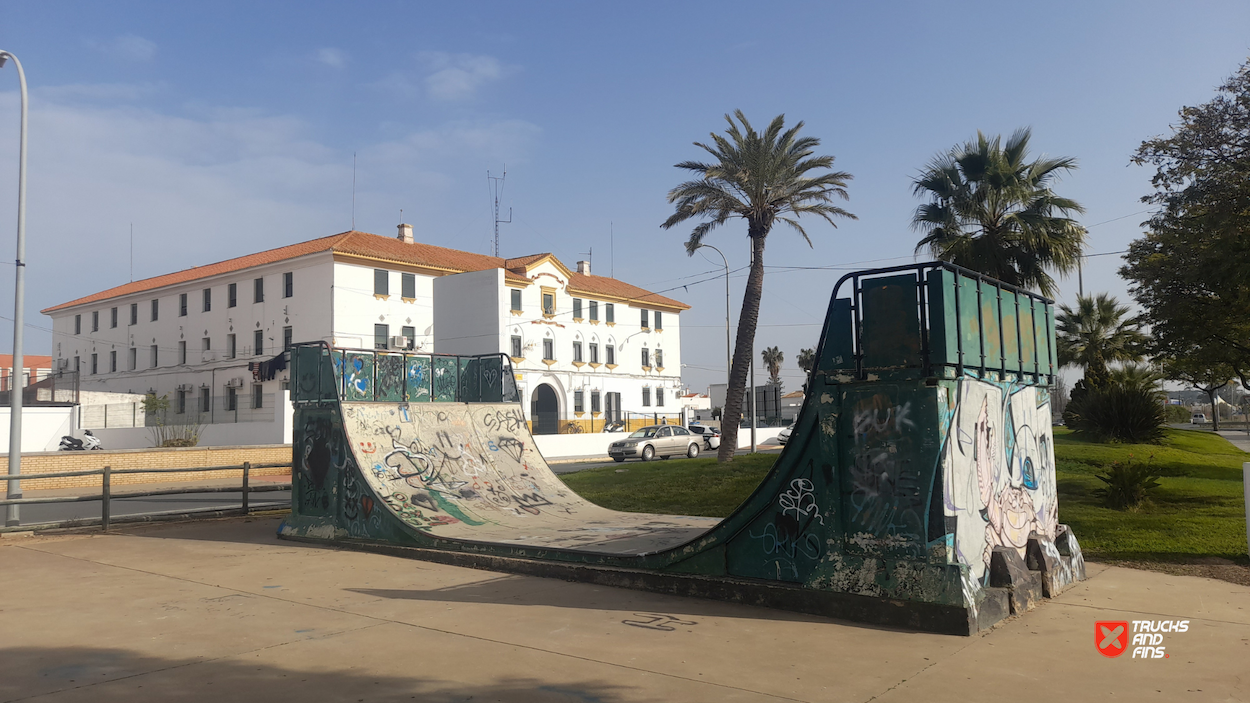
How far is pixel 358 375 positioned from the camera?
13.5m

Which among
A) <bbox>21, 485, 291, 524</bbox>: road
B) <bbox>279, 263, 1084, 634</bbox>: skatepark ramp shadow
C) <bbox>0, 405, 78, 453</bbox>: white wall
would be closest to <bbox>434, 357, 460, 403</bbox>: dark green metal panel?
<bbox>279, 263, 1084, 634</bbox>: skatepark ramp shadow

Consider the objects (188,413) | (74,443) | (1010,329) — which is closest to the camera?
(1010,329)

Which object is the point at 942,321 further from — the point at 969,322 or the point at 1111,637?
the point at 1111,637

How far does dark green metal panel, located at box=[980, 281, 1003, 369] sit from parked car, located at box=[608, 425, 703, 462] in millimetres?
26785

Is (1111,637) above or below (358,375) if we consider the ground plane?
below

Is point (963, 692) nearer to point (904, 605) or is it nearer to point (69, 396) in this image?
point (904, 605)

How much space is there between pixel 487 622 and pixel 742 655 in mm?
2345

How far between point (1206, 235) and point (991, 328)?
33.1 feet

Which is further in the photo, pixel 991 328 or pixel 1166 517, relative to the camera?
pixel 1166 517


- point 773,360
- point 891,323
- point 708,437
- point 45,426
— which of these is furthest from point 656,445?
point 773,360

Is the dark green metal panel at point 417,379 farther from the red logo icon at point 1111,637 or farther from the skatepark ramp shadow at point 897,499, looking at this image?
the red logo icon at point 1111,637

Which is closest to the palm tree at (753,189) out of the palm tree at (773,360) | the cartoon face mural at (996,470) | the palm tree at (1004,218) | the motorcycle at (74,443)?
the palm tree at (1004,218)

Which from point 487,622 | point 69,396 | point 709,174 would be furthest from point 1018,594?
point 69,396

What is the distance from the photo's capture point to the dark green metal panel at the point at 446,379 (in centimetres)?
1480
